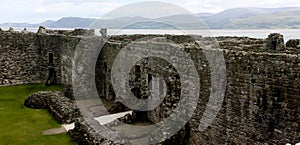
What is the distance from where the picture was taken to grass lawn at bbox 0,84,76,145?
Answer: 597 inches

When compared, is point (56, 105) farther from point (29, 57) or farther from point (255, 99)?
point (255, 99)

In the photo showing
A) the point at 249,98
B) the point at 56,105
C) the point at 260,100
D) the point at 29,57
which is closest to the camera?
Answer: the point at 260,100

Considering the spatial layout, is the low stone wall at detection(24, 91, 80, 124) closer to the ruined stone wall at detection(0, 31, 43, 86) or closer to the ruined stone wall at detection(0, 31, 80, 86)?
the ruined stone wall at detection(0, 31, 80, 86)

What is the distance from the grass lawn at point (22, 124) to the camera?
15156 mm

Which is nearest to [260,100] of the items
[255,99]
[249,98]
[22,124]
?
[255,99]

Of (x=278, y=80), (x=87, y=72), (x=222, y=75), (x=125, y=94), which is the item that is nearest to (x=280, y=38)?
(x=222, y=75)

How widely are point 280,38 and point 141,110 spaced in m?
6.39

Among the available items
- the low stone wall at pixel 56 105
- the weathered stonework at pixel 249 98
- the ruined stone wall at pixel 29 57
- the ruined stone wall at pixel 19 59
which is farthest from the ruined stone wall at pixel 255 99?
the ruined stone wall at pixel 19 59

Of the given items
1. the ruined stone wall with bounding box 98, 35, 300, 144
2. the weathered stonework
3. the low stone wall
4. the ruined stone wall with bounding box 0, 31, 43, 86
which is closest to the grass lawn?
the low stone wall

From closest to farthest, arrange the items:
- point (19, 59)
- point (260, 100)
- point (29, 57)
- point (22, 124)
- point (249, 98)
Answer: point (260, 100) < point (249, 98) < point (22, 124) < point (19, 59) < point (29, 57)

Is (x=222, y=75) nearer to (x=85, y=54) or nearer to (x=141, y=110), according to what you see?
(x=141, y=110)

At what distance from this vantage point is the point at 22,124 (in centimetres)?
1758

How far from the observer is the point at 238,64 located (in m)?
10.8

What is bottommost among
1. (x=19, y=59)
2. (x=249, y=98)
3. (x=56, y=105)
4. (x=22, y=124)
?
(x=22, y=124)
